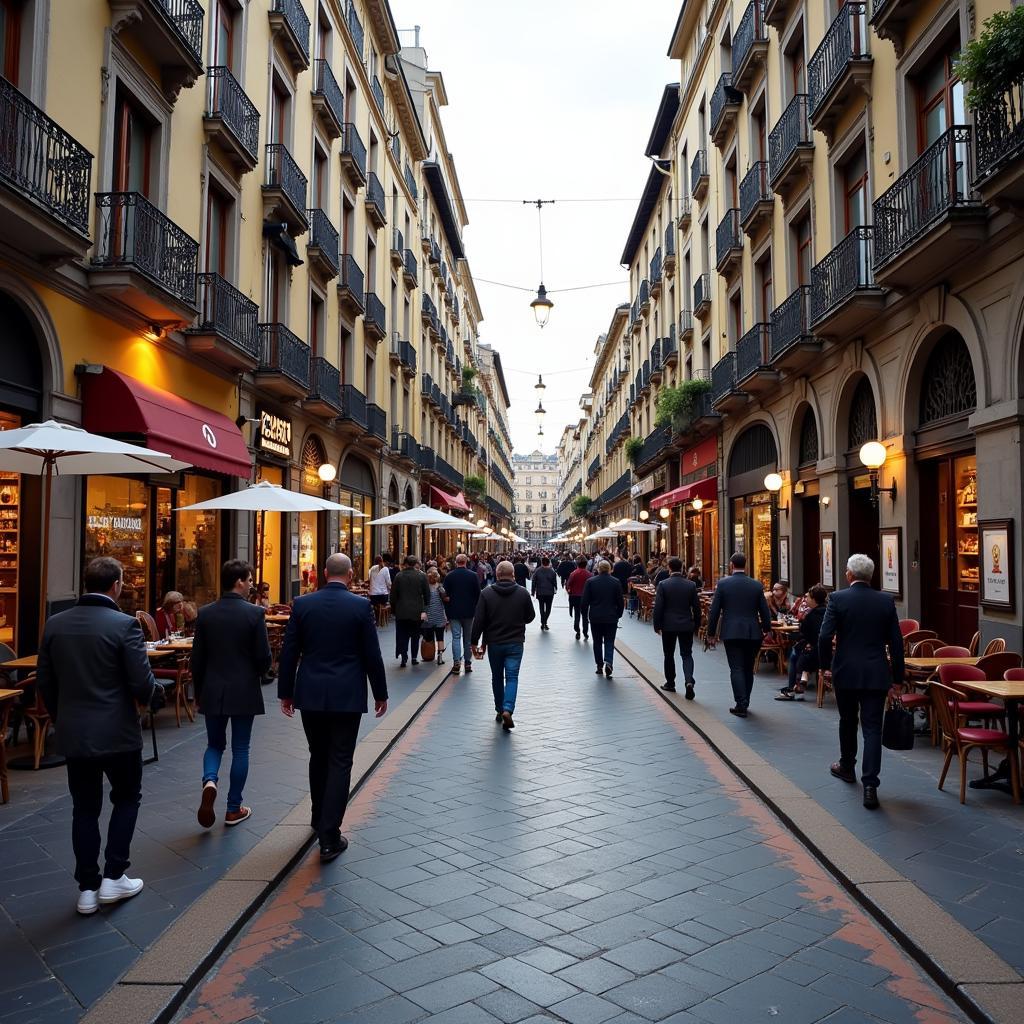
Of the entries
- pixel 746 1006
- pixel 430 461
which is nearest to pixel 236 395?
pixel 746 1006

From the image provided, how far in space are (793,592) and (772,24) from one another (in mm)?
12031

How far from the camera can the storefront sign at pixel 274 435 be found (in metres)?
16.8

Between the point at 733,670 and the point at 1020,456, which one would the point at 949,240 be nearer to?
the point at 1020,456

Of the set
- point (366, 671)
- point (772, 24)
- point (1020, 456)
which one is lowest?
point (366, 671)

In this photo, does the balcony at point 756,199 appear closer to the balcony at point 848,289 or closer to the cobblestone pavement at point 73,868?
the balcony at point 848,289

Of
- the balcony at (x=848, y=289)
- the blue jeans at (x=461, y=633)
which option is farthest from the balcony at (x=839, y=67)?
the blue jeans at (x=461, y=633)

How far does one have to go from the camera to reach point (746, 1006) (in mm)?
3488

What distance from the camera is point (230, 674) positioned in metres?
5.74

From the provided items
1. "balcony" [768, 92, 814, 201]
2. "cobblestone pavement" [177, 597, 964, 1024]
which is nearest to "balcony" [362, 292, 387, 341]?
"balcony" [768, 92, 814, 201]

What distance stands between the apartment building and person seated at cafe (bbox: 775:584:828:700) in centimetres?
863

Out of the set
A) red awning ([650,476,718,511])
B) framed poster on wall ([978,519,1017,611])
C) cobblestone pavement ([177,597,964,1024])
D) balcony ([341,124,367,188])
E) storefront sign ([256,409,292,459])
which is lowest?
cobblestone pavement ([177,597,964,1024])

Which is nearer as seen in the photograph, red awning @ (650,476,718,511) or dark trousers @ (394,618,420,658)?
dark trousers @ (394,618,420,658)

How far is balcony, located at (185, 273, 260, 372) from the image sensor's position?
44.4 ft

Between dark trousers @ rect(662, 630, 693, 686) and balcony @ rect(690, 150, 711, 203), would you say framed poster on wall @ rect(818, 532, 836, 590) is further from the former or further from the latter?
balcony @ rect(690, 150, 711, 203)
